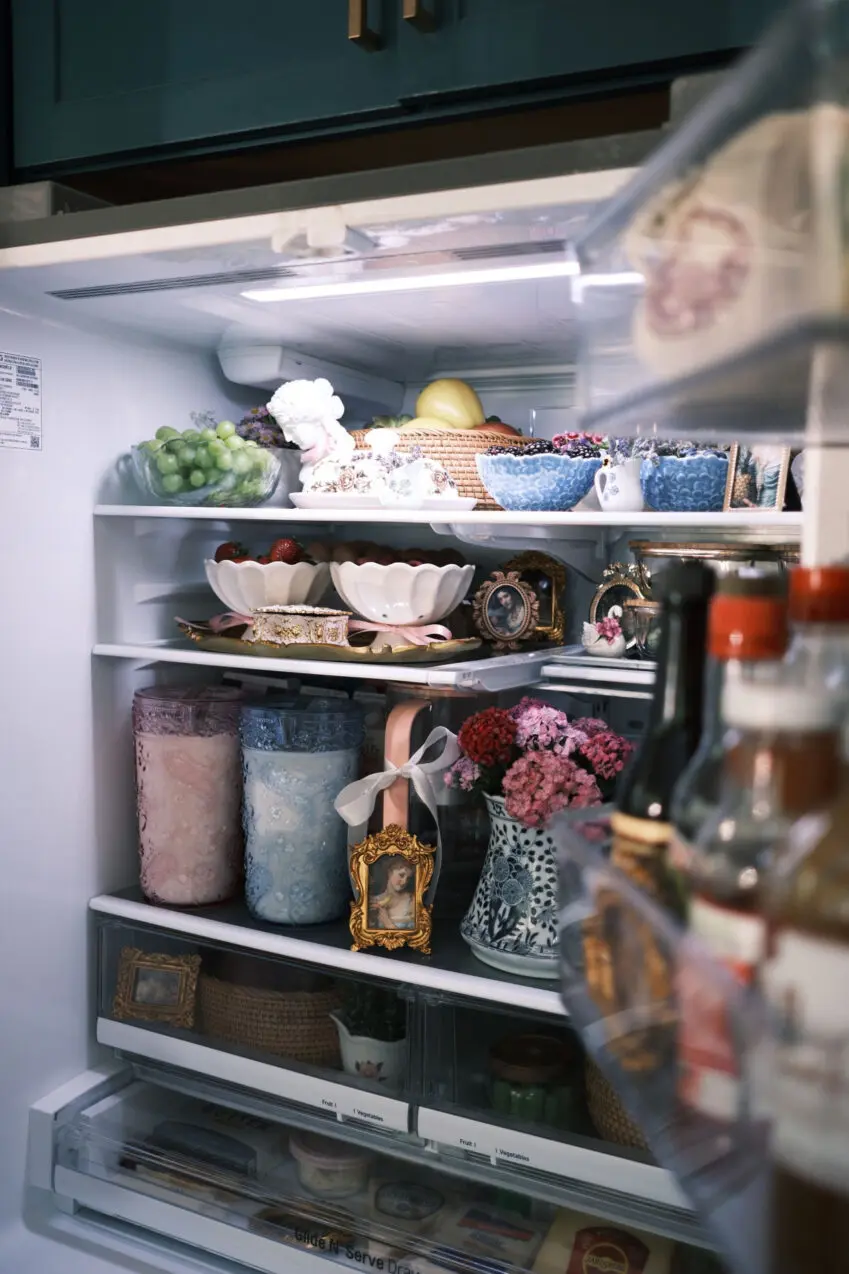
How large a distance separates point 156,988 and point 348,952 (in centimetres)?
40

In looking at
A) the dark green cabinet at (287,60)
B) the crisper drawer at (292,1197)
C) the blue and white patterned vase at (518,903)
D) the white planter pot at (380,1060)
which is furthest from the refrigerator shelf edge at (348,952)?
the dark green cabinet at (287,60)

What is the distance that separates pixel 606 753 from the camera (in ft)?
4.74

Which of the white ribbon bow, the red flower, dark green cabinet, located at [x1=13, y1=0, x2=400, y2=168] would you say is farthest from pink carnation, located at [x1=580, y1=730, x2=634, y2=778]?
dark green cabinet, located at [x1=13, y1=0, x2=400, y2=168]

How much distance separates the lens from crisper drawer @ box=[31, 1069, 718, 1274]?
146cm

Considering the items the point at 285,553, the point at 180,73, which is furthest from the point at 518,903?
the point at 180,73

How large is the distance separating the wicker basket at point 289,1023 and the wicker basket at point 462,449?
30.5 inches

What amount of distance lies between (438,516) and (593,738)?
36 cm

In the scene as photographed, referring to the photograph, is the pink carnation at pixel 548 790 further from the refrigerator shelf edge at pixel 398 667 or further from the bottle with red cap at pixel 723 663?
the bottle with red cap at pixel 723 663

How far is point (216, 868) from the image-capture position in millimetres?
1766

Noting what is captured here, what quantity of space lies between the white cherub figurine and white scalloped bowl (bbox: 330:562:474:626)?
0.18 m

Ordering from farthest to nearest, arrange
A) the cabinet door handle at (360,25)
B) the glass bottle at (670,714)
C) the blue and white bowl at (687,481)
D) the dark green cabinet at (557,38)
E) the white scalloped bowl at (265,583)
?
the white scalloped bowl at (265,583)
the blue and white bowl at (687,481)
the cabinet door handle at (360,25)
the dark green cabinet at (557,38)
the glass bottle at (670,714)

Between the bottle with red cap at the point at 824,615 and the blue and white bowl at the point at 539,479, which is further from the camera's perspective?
the blue and white bowl at the point at 539,479

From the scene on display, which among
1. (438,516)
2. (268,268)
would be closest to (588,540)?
(438,516)

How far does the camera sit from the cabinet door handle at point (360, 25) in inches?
49.5
